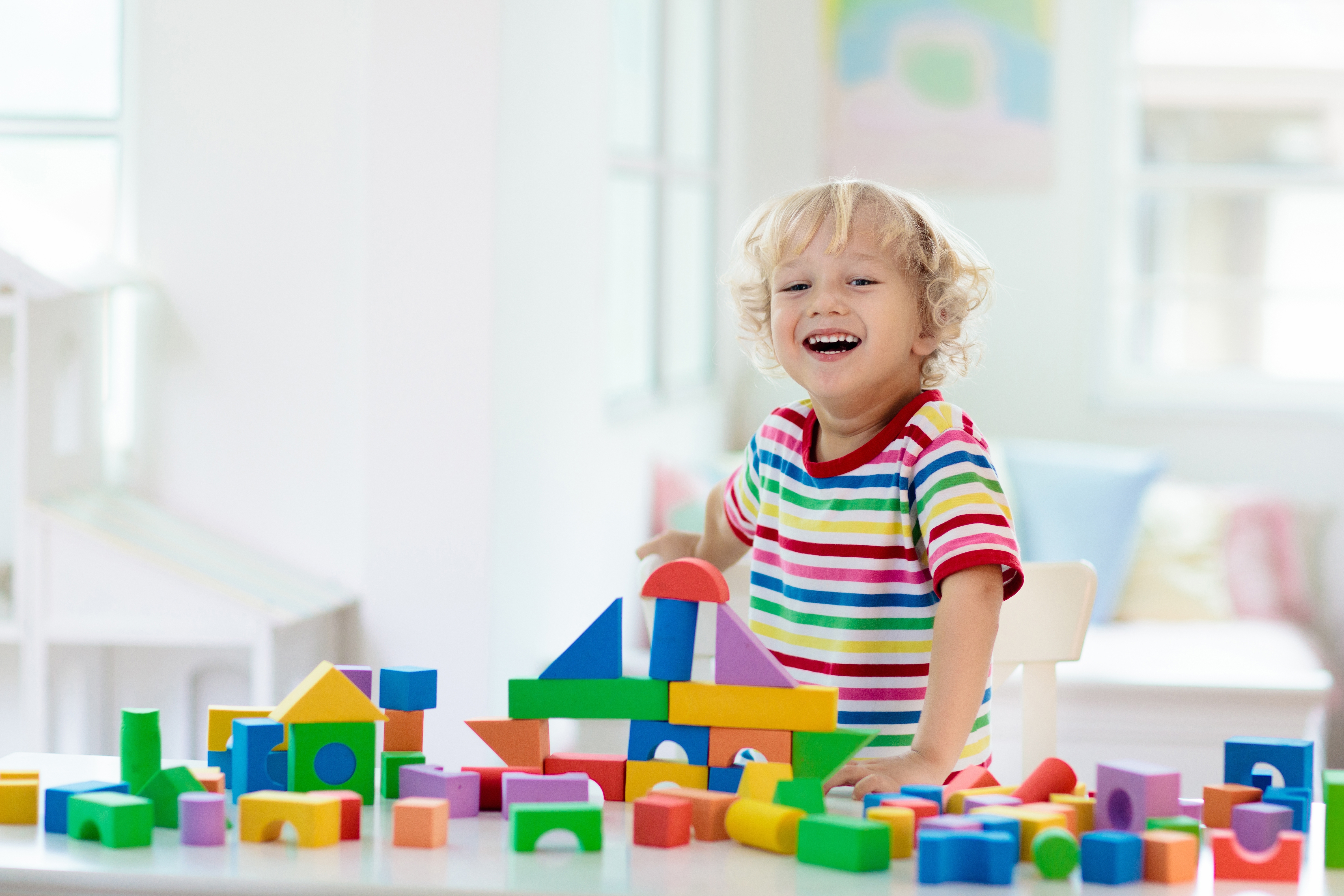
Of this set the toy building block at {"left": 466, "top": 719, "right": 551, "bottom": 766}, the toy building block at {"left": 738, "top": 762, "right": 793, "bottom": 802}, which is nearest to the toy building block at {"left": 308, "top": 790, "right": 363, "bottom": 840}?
the toy building block at {"left": 466, "top": 719, "right": 551, "bottom": 766}

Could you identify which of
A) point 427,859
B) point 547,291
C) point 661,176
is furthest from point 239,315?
point 427,859

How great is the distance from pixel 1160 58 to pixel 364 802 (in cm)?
311

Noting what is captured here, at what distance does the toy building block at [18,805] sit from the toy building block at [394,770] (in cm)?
20

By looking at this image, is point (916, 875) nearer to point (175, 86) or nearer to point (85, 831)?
point (85, 831)

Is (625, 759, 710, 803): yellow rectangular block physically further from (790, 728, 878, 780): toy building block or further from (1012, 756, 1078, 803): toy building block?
(1012, 756, 1078, 803): toy building block

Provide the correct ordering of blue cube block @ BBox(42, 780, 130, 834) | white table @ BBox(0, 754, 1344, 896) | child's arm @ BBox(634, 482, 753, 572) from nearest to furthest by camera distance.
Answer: white table @ BBox(0, 754, 1344, 896)
blue cube block @ BBox(42, 780, 130, 834)
child's arm @ BBox(634, 482, 753, 572)

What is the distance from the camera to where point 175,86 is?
6.11 ft

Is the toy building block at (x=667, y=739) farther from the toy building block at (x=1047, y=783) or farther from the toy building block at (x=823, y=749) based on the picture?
the toy building block at (x=1047, y=783)

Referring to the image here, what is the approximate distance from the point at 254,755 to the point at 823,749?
34 cm

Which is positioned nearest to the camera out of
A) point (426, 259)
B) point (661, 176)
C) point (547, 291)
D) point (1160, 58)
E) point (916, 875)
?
point (916, 875)

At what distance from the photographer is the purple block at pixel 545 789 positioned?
85 centimetres

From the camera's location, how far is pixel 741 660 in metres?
0.88

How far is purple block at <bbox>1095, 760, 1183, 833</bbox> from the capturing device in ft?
2.62

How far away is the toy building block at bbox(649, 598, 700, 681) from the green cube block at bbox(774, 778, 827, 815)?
112 mm
